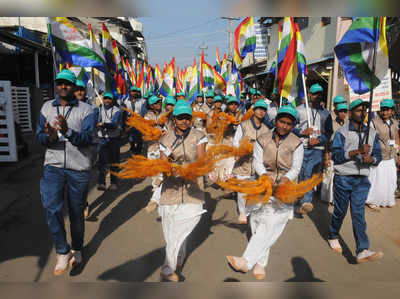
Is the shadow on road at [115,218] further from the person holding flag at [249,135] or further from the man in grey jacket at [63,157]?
the person holding flag at [249,135]

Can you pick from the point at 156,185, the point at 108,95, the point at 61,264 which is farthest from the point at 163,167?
the point at 108,95

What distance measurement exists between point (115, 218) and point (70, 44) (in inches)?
140

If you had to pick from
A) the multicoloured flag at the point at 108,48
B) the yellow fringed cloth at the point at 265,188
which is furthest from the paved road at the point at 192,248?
the multicoloured flag at the point at 108,48

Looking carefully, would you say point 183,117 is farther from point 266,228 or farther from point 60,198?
point 60,198

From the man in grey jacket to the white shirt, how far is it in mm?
1857

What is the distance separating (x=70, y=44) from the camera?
619 centimetres

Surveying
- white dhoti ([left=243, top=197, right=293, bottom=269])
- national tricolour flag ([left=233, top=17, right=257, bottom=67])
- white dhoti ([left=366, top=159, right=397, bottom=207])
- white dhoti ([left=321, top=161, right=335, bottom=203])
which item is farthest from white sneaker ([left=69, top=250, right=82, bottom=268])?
national tricolour flag ([left=233, top=17, right=257, bottom=67])

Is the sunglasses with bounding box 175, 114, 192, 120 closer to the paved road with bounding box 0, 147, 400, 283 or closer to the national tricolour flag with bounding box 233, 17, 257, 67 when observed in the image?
the paved road with bounding box 0, 147, 400, 283

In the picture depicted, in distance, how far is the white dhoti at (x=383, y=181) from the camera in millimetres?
5841

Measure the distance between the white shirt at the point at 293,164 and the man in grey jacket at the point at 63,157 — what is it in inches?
73.1

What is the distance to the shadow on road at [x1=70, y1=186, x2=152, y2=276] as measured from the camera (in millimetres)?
3941

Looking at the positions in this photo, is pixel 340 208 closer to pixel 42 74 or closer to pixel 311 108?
pixel 311 108
